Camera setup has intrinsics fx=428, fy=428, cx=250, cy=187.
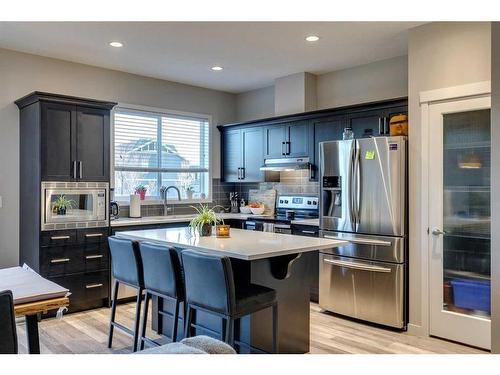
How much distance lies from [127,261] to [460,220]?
9.28ft

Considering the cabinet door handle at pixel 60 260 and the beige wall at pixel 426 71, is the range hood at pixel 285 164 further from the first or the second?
the cabinet door handle at pixel 60 260

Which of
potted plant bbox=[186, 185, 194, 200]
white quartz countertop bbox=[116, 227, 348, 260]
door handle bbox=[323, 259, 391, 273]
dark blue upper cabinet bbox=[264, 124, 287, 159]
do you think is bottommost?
door handle bbox=[323, 259, 391, 273]

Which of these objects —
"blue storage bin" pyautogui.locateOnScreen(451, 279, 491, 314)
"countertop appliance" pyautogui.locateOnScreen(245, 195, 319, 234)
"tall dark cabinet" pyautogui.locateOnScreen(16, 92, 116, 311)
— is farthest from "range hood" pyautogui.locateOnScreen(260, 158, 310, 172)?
"blue storage bin" pyautogui.locateOnScreen(451, 279, 491, 314)

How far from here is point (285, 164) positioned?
18.0 feet

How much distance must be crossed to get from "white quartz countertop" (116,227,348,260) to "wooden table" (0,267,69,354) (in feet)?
3.32

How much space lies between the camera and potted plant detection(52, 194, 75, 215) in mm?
4367

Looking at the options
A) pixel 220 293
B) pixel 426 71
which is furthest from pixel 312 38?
pixel 220 293

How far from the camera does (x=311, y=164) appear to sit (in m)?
5.20

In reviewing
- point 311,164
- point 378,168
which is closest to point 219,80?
point 311,164

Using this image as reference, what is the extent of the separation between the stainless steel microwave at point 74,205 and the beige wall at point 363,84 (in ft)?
9.04

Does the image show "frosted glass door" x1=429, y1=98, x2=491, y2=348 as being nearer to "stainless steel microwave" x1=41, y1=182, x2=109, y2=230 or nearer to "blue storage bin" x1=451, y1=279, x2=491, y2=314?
"blue storage bin" x1=451, y1=279, x2=491, y2=314

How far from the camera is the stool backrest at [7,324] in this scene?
1642mm
